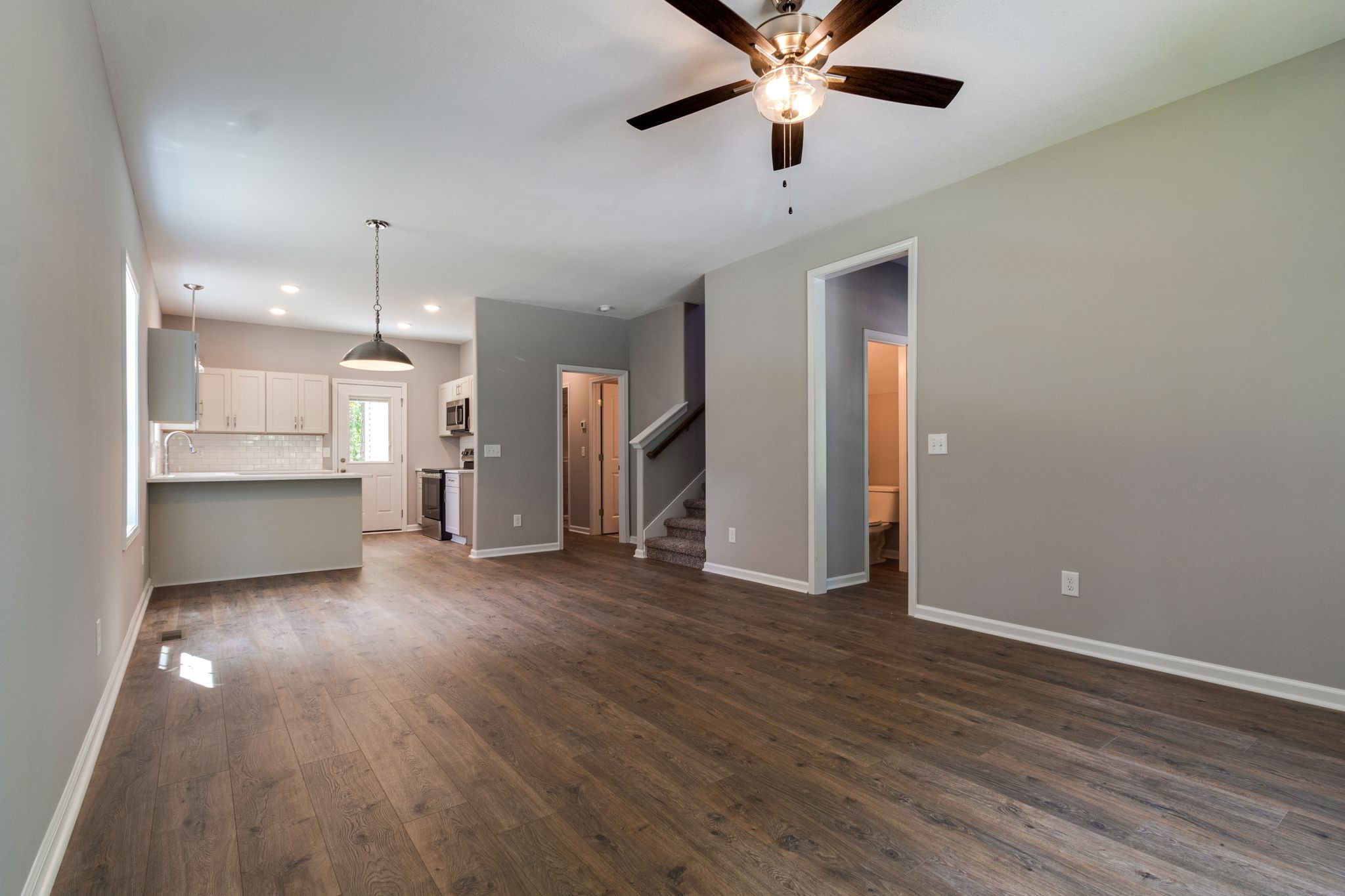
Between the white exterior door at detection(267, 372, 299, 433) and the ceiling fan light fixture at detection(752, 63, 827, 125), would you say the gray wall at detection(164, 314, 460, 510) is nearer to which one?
the white exterior door at detection(267, 372, 299, 433)

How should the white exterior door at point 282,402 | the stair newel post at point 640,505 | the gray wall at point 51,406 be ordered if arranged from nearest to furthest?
the gray wall at point 51,406
the stair newel post at point 640,505
the white exterior door at point 282,402

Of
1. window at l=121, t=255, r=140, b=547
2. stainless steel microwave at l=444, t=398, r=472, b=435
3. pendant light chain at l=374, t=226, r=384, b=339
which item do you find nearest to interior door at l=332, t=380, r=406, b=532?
stainless steel microwave at l=444, t=398, r=472, b=435

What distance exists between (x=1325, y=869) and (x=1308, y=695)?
54.2 inches

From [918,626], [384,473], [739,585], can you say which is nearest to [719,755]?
[918,626]

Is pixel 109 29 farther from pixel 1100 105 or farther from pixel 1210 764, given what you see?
pixel 1210 764

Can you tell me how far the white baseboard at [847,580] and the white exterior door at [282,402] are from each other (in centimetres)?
663

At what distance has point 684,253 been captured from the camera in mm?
5098

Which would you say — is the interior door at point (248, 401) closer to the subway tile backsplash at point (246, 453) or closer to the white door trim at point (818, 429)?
the subway tile backsplash at point (246, 453)

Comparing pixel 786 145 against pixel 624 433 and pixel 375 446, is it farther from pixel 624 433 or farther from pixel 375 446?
pixel 375 446

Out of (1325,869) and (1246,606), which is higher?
(1246,606)

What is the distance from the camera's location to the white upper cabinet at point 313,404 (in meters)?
7.89

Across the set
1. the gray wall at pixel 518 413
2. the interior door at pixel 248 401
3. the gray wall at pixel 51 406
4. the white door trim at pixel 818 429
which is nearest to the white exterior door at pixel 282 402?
the interior door at pixel 248 401

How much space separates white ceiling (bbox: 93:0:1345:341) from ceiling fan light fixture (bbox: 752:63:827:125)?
0.36m

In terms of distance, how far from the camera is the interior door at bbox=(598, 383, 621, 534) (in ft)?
26.2
